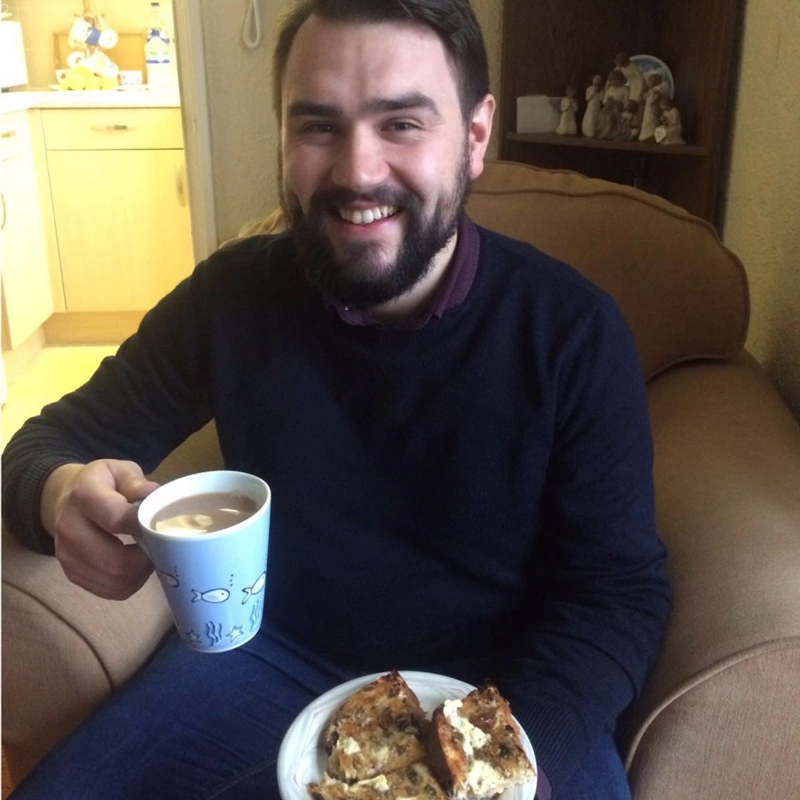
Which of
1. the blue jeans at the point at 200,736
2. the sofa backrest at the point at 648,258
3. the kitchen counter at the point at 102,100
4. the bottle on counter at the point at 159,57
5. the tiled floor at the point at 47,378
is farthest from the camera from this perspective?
the bottle on counter at the point at 159,57

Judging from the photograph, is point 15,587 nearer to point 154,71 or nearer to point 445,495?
point 445,495

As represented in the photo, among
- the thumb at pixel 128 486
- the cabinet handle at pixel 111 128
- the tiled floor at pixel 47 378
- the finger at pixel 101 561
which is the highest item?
the cabinet handle at pixel 111 128

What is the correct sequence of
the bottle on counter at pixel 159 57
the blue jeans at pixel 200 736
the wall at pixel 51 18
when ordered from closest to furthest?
Answer: the blue jeans at pixel 200 736
the bottle on counter at pixel 159 57
the wall at pixel 51 18

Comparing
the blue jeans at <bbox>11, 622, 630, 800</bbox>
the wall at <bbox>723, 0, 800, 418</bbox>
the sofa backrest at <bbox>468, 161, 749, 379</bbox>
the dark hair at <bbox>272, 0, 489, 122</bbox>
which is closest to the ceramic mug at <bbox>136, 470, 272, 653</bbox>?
the blue jeans at <bbox>11, 622, 630, 800</bbox>

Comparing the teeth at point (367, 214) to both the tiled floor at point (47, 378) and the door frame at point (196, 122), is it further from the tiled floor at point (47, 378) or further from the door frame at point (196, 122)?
the tiled floor at point (47, 378)

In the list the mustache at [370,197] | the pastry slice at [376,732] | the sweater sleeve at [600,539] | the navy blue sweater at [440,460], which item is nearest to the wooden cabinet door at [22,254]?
the navy blue sweater at [440,460]

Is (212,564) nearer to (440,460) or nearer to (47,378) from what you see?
(440,460)
